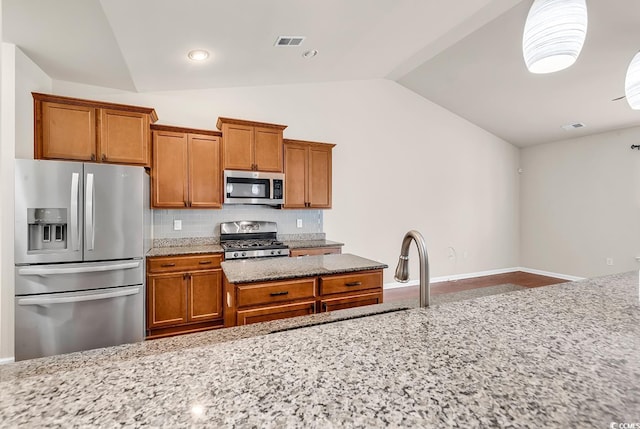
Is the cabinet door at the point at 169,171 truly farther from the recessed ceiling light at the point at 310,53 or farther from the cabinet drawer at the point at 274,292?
the cabinet drawer at the point at 274,292

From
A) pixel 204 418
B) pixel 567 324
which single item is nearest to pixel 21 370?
pixel 204 418

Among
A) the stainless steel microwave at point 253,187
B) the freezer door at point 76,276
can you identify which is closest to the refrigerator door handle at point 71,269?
the freezer door at point 76,276

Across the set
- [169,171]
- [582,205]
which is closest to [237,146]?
[169,171]

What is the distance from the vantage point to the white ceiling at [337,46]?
7.45 ft

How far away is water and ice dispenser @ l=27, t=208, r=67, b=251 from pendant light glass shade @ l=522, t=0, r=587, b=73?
3612 millimetres

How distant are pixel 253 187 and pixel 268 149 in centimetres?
54

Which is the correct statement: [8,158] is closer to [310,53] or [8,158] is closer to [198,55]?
[198,55]

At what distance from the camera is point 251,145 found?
3.68m

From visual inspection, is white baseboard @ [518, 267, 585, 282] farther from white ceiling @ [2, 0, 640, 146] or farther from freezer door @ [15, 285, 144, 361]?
freezer door @ [15, 285, 144, 361]

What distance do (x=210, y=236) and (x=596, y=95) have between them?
18.9 feet

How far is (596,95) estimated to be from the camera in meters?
4.13

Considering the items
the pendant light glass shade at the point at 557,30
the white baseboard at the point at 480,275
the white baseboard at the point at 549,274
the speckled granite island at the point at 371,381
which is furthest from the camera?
the white baseboard at the point at 549,274

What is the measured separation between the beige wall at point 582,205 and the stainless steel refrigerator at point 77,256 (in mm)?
7149

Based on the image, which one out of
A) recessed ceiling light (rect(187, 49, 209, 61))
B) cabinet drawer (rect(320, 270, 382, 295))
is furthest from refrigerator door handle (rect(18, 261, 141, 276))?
recessed ceiling light (rect(187, 49, 209, 61))
